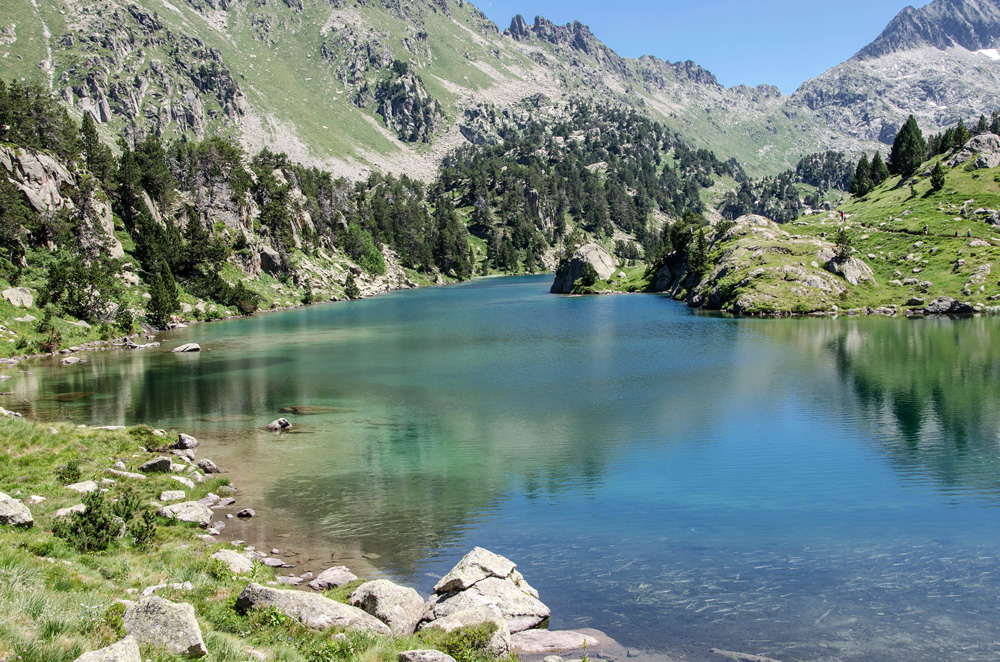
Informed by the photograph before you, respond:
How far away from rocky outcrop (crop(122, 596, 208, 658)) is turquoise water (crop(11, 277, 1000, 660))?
8.74 metres

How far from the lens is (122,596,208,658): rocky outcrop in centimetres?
1041

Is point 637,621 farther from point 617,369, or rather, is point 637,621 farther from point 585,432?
point 617,369

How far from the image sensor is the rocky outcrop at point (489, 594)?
15.7 meters

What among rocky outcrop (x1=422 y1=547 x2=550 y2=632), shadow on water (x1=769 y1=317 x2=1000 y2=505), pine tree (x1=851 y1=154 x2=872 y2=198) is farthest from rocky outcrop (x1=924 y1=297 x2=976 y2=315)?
rocky outcrop (x1=422 y1=547 x2=550 y2=632)

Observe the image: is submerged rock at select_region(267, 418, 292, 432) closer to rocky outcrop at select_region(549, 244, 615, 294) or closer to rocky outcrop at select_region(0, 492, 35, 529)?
rocky outcrop at select_region(0, 492, 35, 529)

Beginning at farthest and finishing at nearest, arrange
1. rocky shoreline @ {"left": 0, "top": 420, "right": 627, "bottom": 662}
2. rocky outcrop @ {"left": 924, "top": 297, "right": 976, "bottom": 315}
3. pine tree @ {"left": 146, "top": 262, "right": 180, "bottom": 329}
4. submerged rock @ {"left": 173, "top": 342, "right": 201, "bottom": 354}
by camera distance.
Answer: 1. pine tree @ {"left": 146, "top": 262, "right": 180, "bottom": 329}
2. rocky outcrop @ {"left": 924, "top": 297, "right": 976, "bottom": 315}
3. submerged rock @ {"left": 173, "top": 342, "right": 201, "bottom": 354}
4. rocky shoreline @ {"left": 0, "top": 420, "right": 627, "bottom": 662}

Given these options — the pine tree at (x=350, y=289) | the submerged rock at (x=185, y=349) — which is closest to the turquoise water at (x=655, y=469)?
the submerged rock at (x=185, y=349)

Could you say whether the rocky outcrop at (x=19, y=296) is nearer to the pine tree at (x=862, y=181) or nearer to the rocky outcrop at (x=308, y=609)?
the rocky outcrop at (x=308, y=609)

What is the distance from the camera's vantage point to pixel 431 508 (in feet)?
80.5

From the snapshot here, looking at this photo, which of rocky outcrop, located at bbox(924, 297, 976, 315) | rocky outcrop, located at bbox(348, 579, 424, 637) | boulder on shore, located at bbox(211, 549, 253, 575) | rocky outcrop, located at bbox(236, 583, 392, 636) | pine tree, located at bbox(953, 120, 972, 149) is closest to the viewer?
rocky outcrop, located at bbox(236, 583, 392, 636)

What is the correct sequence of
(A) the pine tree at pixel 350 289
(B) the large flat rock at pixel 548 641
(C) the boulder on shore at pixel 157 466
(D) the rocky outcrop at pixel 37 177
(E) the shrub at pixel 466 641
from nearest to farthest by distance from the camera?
(E) the shrub at pixel 466 641 → (B) the large flat rock at pixel 548 641 → (C) the boulder on shore at pixel 157 466 → (D) the rocky outcrop at pixel 37 177 → (A) the pine tree at pixel 350 289

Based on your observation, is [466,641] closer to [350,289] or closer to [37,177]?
[37,177]

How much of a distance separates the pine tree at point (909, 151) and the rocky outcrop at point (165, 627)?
164 metres

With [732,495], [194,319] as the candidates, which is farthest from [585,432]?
[194,319]
